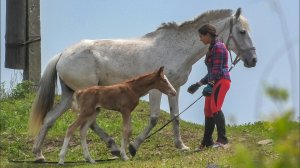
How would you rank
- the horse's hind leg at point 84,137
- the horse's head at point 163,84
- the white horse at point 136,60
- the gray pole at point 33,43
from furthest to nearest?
1. the gray pole at point 33,43
2. the white horse at point 136,60
3. the horse's hind leg at point 84,137
4. the horse's head at point 163,84

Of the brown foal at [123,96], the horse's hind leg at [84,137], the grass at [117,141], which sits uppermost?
the brown foal at [123,96]

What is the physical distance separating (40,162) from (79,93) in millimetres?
1394

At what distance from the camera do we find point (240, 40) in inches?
414

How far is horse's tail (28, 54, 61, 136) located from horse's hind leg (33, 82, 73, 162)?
8 cm

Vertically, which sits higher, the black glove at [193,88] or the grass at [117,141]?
the black glove at [193,88]

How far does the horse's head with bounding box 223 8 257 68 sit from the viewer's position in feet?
34.1

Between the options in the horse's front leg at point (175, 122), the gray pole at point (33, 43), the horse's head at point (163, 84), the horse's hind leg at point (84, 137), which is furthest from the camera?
the gray pole at point (33, 43)

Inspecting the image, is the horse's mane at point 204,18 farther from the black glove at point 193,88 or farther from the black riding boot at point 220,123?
the black riding boot at point 220,123

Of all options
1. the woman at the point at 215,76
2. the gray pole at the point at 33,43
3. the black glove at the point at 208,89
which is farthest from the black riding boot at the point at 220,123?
the gray pole at the point at 33,43

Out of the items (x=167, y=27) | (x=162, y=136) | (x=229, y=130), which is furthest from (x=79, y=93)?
(x=229, y=130)

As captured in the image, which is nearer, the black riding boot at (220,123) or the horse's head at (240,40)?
the black riding boot at (220,123)

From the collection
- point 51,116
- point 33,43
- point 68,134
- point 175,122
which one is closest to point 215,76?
point 175,122

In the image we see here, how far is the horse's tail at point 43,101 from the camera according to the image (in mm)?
10633

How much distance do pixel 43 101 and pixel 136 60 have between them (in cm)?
155
